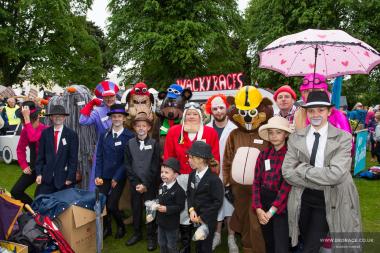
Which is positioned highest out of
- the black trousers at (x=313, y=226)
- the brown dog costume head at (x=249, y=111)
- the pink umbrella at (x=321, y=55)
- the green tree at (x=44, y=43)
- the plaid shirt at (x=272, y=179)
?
the green tree at (x=44, y=43)

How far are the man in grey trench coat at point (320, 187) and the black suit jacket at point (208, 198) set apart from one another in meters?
0.73

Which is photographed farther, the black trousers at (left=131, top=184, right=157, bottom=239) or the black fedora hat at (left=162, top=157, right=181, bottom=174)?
the black trousers at (left=131, top=184, right=157, bottom=239)

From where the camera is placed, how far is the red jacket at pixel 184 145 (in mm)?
4336

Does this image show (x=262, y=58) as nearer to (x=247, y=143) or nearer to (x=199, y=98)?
(x=247, y=143)

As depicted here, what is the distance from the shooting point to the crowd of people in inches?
→ 130

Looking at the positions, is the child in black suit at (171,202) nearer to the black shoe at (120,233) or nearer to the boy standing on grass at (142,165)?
the boy standing on grass at (142,165)

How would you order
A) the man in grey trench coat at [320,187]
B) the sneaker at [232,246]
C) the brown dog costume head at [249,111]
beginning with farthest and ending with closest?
the sneaker at [232,246] → the brown dog costume head at [249,111] → the man in grey trench coat at [320,187]

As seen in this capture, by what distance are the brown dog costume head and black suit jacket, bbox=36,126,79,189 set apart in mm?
2202

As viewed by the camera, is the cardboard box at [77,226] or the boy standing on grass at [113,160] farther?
the boy standing on grass at [113,160]

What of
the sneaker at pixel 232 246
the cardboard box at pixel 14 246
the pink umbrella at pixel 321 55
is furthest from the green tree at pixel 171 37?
the cardboard box at pixel 14 246

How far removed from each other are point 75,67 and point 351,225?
23.1m

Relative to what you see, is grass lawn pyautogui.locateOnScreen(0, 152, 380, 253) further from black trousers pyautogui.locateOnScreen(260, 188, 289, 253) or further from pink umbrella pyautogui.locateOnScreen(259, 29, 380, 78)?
pink umbrella pyautogui.locateOnScreen(259, 29, 380, 78)

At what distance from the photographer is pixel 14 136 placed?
10.3m

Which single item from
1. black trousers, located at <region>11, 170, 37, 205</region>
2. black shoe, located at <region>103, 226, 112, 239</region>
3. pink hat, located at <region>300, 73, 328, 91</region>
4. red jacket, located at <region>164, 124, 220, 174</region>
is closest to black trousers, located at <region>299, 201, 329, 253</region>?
red jacket, located at <region>164, 124, 220, 174</region>
